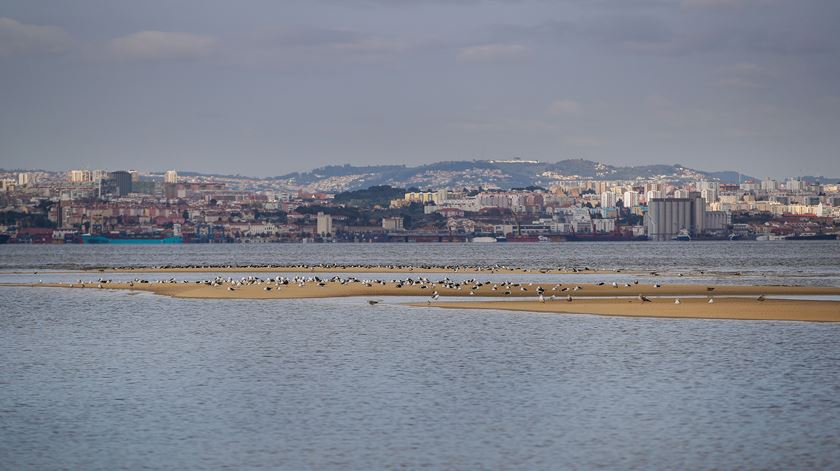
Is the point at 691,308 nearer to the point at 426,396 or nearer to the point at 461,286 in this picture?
the point at 461,286

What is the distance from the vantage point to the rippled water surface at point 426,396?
17.7 meters

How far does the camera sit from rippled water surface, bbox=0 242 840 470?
58.1 ft

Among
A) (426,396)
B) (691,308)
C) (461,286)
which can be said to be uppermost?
(461,286)

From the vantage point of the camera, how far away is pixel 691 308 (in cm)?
4144

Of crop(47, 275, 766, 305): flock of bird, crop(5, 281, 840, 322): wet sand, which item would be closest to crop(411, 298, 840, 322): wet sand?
crop(5, 281, 840, 322): wet sand

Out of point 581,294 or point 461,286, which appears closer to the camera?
point 581,294

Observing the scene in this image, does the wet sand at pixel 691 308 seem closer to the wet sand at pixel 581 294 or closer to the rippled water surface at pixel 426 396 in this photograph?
the wet sand at pixel 581 294

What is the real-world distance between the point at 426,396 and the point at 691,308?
70.1 ft

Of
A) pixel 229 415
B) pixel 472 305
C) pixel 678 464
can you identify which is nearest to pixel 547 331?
pixel 472 305

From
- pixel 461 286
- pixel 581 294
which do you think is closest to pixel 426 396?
pixel 581 294

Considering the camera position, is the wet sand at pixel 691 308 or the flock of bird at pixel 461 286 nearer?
the wet sand at pixel 691 308

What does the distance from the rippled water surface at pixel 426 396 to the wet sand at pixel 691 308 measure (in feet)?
8.10

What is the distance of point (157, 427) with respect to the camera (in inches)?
784

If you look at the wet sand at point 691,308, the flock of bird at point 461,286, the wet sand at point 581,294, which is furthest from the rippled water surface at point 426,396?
the flock of bird at point 461,286
